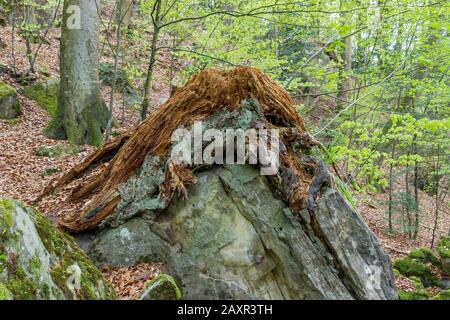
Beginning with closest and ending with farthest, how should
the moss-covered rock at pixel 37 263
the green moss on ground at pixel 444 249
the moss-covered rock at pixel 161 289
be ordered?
the moss-covered rock at pixel 37 263
the moss-covered rock at pixel 161 289
the green moss on ground at pixel 444 249

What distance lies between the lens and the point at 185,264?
179 inches

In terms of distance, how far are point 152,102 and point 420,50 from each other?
9.74 m

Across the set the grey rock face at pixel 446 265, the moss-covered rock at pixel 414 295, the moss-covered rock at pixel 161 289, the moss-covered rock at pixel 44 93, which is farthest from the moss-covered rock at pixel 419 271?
the moss-covered rock at pixel 44 93

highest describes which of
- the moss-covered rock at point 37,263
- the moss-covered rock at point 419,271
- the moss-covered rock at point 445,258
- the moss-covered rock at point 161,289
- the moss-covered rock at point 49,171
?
the moss-covered rock at point 37,263

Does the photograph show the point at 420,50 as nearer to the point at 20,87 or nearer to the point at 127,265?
the point at 127,265

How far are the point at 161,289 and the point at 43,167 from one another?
15.5 ft

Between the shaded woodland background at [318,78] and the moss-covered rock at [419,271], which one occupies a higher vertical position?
the shaded woodland background at [318,78]

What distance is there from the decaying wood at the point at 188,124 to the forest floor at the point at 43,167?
78 cm

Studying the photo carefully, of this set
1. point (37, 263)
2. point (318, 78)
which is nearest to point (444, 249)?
point (318, 78)

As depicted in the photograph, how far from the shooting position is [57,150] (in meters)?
8.09

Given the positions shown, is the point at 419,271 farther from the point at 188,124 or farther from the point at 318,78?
the point at 188,124

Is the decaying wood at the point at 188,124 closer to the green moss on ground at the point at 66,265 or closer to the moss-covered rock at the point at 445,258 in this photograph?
the green moss on ground at the point at 66,265

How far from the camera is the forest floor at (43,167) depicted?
14.7 feet
